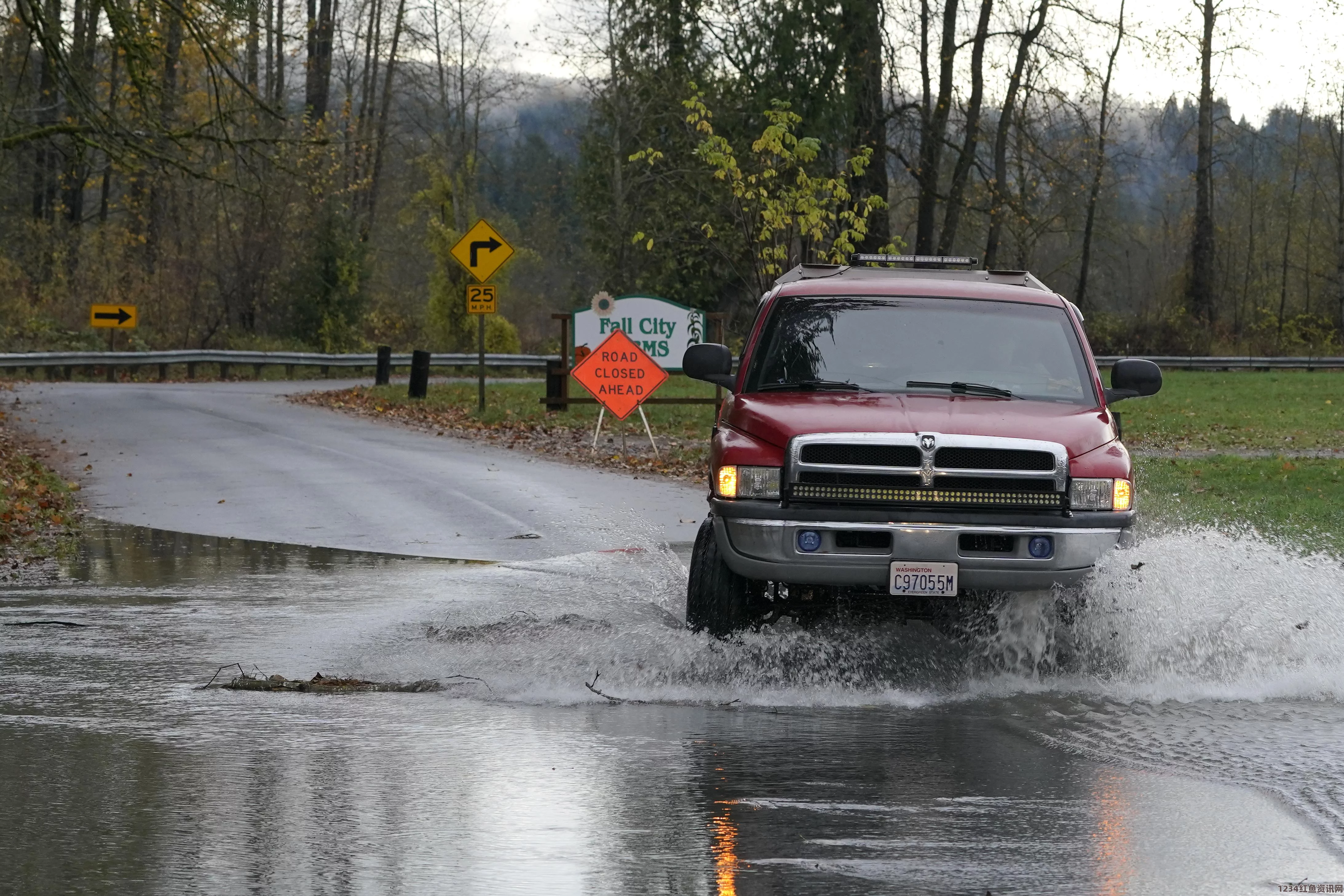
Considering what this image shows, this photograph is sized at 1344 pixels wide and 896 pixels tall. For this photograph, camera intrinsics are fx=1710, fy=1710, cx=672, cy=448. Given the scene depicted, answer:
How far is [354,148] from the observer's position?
55.8m

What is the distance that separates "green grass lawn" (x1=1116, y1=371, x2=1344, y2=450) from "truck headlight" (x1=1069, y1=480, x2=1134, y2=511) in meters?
16.8

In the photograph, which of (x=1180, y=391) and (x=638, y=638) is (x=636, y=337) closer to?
(x=638, y=638)

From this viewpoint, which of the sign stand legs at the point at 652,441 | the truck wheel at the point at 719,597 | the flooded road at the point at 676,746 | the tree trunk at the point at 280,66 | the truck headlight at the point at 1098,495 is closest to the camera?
the flooded road at the point at 676,746

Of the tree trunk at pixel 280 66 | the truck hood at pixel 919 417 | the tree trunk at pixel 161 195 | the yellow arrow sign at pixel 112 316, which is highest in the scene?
the tree trunk at pixel 280 66

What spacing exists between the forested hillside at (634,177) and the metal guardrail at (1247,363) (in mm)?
1827

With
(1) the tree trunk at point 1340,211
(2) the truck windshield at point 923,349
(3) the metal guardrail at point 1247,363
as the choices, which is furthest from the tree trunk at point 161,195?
(1) the tree trunk at point 1340,211

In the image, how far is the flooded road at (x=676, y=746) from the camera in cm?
513

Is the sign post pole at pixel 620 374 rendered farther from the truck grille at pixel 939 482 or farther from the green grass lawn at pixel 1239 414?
the truck grille at pixel 939 482

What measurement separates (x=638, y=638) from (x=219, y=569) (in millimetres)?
4685

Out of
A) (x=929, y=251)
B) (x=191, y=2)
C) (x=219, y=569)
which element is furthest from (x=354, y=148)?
(x=219, y=569)

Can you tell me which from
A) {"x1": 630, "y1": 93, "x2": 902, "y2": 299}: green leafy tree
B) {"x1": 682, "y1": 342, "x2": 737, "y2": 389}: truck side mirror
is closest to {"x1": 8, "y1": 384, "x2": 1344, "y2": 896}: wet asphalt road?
{"x1": 682, "y1": 342, "x2": 737, "y2": 389}: truck side mirror

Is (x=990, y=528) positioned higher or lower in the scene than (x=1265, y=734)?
higher

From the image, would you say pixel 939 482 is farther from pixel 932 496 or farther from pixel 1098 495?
pixel 1098 495

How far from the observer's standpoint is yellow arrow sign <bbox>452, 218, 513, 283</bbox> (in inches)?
1084
